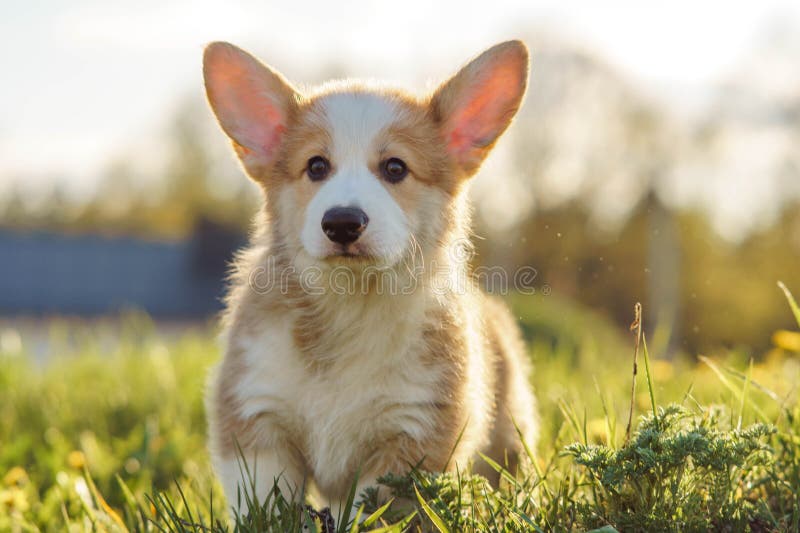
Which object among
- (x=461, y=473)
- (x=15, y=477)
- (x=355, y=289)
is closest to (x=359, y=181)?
(x=355, y=289)

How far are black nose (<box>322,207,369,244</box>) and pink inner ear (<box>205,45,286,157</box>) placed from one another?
749 millimetres

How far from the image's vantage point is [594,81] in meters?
17.1

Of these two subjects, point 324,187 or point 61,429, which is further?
point 61,429

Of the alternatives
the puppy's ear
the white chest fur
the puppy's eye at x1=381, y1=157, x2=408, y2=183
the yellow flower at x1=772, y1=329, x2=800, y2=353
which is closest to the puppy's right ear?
the puppy's eye at x1=381, y1=157, x2=408, y2=183

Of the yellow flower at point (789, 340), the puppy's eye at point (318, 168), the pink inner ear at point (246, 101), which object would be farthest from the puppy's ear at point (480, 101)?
the yellow flower at point (789, 340)

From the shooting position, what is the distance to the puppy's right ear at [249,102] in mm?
3029

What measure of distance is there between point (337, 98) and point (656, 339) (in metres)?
2.65

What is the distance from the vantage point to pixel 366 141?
288 centimetres

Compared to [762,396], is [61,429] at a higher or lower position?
lower

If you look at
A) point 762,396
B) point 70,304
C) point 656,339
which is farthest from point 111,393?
point 70,304

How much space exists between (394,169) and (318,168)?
0.28m

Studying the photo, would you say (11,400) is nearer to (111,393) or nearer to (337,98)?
(111,393)

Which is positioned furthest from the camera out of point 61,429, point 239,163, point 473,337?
point 61,429

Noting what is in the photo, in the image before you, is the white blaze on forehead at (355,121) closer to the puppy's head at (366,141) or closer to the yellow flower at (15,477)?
the puppy's head at (366,141)
